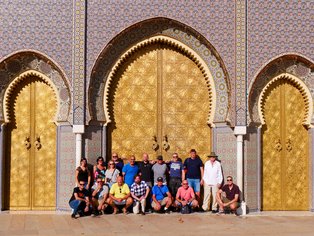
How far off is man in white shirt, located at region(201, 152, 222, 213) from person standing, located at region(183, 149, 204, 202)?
110 millimetres

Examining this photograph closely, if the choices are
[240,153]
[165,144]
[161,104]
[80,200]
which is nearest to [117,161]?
[165,144]

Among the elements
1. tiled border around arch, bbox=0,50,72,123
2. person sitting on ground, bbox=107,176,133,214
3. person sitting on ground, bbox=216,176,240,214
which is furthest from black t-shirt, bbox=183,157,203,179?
tiled border around arch, bbox=0,50,72,123

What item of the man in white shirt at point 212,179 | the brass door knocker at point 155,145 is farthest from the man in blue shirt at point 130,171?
the man in white shirt at point 212,179

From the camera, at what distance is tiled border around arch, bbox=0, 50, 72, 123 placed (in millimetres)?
10445

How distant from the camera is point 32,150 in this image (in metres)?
10.6

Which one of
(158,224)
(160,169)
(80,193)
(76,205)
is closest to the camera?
(158,224)

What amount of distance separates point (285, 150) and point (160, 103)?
239cm

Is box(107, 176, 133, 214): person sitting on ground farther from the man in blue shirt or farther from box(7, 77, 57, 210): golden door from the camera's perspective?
box(7, 77, 57, 210): golden door

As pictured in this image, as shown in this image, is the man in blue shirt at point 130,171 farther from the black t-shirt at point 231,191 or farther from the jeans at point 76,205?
the black t-shirt at point 231,191

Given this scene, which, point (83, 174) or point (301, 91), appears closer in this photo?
point (83, 174)

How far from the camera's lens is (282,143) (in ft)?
35.5

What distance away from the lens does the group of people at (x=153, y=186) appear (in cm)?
1009

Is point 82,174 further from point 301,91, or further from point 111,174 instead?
point 301,91

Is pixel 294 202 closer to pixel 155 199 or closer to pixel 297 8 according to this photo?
pixel 155 199
